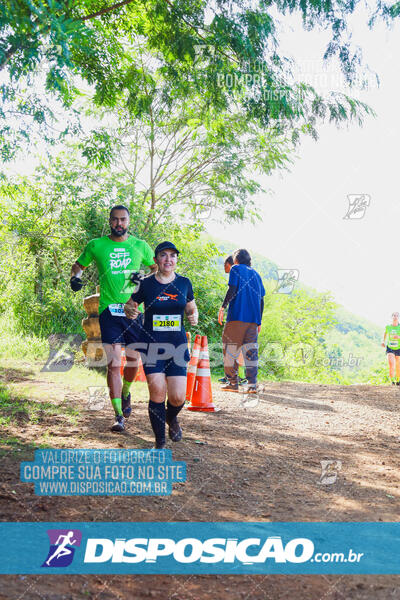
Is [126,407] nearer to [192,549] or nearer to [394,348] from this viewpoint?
[192,549]

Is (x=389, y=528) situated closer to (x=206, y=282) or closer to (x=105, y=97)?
(x=105, y=97)

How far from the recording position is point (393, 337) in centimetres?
1358

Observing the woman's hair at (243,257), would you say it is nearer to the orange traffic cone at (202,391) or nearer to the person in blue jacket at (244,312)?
the person in blue jacket at (244,312)

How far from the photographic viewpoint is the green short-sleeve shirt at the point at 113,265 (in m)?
5.50

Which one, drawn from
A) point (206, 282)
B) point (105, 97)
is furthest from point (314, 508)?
point (206, 282)

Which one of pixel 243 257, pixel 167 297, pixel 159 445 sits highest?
pixel 243 257

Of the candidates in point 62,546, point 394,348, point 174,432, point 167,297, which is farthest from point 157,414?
point 394,348

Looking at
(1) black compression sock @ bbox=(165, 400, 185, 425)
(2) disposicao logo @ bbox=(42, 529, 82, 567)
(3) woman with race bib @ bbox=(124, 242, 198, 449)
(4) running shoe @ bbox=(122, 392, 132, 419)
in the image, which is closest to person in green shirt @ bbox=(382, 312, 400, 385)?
(4) running shoe @ bbox=(122, 392, 132, 419)

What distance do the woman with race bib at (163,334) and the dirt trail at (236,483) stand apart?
0.52 meters

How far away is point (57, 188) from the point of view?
13859 mm

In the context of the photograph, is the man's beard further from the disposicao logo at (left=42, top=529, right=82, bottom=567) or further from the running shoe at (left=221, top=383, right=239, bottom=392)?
the running shoe at (left=221, top=383, right=239, bottom=392)

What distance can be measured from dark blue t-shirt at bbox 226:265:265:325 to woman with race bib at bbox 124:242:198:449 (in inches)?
155

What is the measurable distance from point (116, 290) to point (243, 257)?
3890mm

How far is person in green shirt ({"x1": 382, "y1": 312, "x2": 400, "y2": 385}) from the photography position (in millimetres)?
13531
